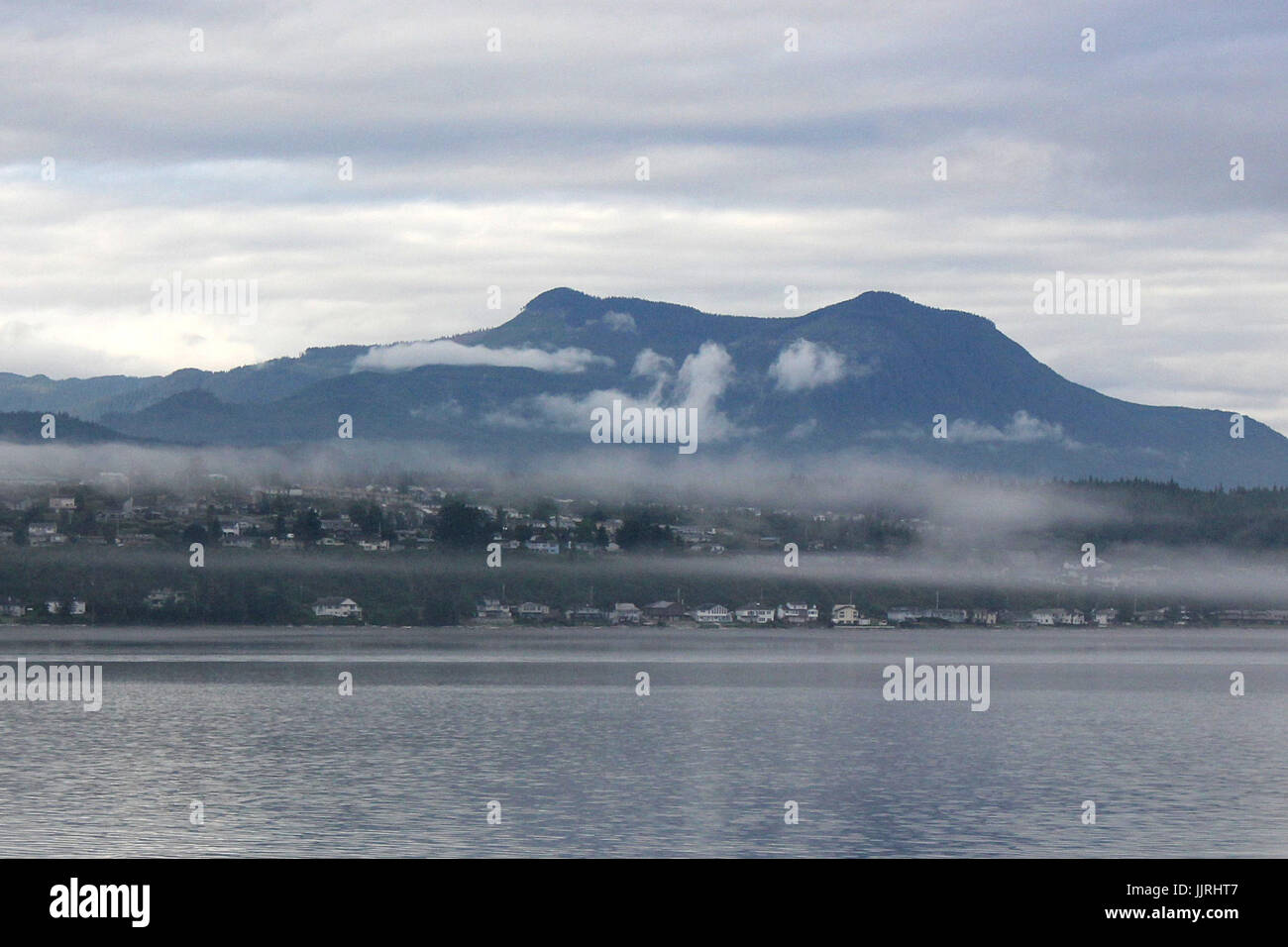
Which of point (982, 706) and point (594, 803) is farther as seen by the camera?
point (982, 706)

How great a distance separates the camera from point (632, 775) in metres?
A: 85.6

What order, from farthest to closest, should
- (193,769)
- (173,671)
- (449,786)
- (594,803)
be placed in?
1. (173,671)
2. (193,769)
3. (449,786)
4. (594,803)

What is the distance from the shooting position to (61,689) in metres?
153

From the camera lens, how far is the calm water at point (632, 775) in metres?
64.1

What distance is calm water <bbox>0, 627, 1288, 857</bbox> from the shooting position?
6412cm

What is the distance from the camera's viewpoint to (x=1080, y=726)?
4921 inches

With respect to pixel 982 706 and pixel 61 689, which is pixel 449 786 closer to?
pixel 982 706
